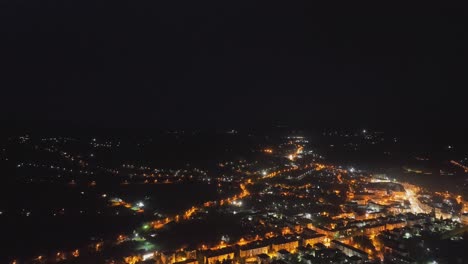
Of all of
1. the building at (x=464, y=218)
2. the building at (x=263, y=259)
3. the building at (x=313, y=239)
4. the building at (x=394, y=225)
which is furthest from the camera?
the building at (x=464, y=218)

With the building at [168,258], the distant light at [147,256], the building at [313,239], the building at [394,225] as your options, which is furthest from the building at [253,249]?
the building at [394,225]

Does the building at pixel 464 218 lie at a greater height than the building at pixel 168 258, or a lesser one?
lesser

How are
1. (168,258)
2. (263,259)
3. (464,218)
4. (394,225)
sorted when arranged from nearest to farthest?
1. (168,258)
2. (263,259)
3. (394,225)
4. (464,218)

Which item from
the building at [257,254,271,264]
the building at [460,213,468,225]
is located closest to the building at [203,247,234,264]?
the building at [257,254,271,264]

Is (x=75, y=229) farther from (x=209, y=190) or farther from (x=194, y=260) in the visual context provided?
(x=209, y=190)

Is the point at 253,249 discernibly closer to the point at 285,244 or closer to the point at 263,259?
the point at 263,259

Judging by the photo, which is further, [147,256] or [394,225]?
[394,225]

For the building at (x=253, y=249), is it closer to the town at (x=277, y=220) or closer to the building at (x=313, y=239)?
the town at (x=277, y=220)

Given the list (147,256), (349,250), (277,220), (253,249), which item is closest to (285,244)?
(253,249)

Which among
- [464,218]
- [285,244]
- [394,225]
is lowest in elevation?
[464,218]

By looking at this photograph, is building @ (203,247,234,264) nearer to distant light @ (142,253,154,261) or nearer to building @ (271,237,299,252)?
building @ (271,237,299,252)

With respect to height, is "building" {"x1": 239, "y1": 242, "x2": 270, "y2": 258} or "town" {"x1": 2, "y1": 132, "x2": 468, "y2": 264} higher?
"building" {"x1": 239, "y1": 242, "x2": 270, "y2": 258}

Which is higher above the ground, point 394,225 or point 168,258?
point 168,258
